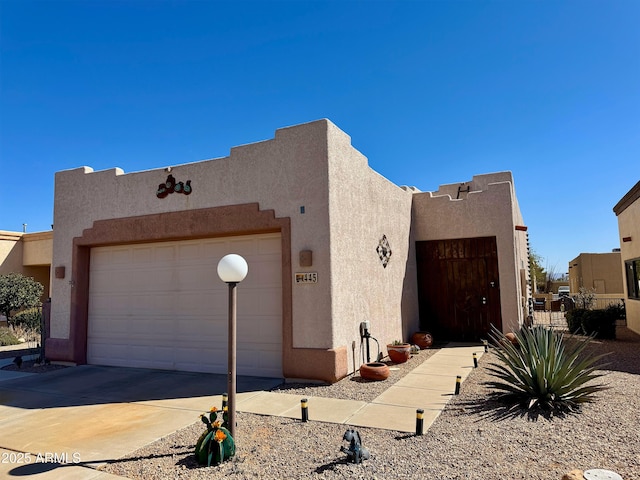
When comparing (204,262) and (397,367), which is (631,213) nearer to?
(397,367)

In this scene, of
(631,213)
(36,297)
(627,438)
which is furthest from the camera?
(36,297)

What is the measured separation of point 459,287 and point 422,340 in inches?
83.3

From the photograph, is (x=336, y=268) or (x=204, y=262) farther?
(x=204, y=262)

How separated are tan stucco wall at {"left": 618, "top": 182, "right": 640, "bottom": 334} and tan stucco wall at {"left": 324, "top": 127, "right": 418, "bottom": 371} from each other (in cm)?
714

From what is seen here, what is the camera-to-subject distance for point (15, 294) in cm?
1770

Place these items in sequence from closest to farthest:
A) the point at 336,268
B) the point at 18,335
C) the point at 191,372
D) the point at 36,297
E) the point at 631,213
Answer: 1. the point at 336,268
2. the point at 191,372
3. the point at 631,213
4. the point at 18,335
5. the point at 36,297

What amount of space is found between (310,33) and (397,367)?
8209mm

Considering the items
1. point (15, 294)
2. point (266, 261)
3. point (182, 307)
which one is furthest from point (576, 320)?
point (15, 294)

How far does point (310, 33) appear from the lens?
10.5 metres

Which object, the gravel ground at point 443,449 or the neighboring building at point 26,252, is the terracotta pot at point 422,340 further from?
the neighboring building at point 26,252

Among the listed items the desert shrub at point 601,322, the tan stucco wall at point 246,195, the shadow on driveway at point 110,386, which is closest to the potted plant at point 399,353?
the tan stucco wall at point 246,195

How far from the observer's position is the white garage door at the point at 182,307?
893 centimetres

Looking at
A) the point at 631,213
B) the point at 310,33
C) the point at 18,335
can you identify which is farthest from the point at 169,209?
the point at 631,213

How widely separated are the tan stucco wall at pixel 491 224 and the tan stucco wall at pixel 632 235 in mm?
3599
